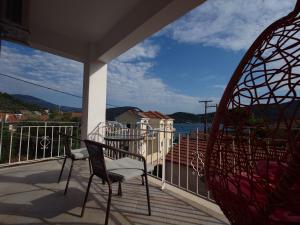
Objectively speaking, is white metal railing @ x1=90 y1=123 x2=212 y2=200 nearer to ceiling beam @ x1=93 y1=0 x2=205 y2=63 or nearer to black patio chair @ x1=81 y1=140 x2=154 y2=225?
black patio chair @ x1=81 y1=140 x2=154 y2=225

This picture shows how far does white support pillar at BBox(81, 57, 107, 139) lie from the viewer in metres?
4.91

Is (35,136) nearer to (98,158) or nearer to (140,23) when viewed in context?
(140,23)

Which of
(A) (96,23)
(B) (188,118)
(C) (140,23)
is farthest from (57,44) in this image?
(B) (188,118)

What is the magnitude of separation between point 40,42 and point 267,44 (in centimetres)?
441

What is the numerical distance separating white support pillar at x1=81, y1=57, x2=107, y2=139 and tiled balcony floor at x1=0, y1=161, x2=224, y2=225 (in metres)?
1.68

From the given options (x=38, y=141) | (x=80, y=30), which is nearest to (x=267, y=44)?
(x=80, y=30)

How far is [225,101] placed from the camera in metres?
0.94

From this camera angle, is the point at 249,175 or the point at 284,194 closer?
the point at 284,194

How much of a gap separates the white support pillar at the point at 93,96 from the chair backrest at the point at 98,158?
9.50ft

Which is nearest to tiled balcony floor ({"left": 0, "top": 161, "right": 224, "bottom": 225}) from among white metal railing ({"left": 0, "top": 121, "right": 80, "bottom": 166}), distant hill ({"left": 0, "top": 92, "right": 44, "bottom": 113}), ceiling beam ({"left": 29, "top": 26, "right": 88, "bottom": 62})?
white metal railing ({"left": 0, "top": 121, "right": 80, "bottom": 166})

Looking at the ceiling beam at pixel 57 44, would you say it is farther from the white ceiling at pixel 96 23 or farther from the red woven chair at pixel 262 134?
the red woven chair at pixel 262 134

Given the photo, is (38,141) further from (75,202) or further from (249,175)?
(249,175)

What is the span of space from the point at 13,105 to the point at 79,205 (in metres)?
4.06

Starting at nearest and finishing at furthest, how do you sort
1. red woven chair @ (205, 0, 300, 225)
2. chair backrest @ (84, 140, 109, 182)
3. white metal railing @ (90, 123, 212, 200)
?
red woven chair @ (205, 0, 300, 225), chair backrest @ (84, 140, 109, 182), white metal railing @ (90, 123, 212, 200)
